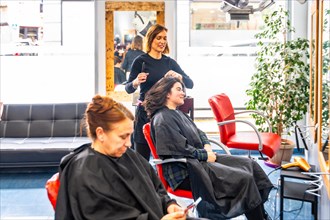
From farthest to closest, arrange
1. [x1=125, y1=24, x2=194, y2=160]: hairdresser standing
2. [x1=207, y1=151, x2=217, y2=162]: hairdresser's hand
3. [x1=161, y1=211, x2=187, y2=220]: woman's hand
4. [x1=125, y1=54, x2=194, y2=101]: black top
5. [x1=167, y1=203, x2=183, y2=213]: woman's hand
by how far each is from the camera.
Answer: [x1=125, y1=54, x2=194, y2=101]: black top, [x1=125, y1=24, x2=194, y2=160]: hairdresser standing, [x1=207, y1=151, x2=217, y2=162]: hairdresser's hand, [x1=167, y1=203, x2=183, y2=213]: woman's hand, [x1=161, y1=211, x2=187, y2=220]: woman's hand

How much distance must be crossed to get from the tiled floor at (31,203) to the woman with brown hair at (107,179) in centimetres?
163

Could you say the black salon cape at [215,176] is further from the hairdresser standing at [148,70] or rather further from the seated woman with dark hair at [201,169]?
the hairdresser standing at [148,70]

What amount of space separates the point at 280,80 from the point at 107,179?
3.62 m

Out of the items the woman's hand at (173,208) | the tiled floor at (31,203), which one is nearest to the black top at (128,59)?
the tiled floor at (31,203)

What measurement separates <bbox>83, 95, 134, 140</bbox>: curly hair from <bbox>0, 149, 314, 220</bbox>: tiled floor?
1.75 meters

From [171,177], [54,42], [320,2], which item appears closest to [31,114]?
[54,42]

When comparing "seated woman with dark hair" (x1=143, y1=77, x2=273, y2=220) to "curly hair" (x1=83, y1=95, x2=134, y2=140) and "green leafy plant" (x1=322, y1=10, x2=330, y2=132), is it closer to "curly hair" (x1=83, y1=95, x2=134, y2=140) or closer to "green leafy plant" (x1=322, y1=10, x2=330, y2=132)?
"green leafy plant" (x1=322, y1=10, x2=330, y2=132)


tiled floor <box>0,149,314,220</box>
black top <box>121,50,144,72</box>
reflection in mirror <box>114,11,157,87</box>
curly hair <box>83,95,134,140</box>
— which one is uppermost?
reflection in mirror <box>114,11,157,87</box>

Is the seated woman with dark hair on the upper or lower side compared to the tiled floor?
upper

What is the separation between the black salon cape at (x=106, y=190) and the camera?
1.92m

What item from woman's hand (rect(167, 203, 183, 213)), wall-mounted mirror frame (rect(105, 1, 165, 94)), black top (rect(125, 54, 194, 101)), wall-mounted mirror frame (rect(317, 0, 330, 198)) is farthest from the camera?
wall-mounted mirror frame (rect(105, 1, 165, 94))

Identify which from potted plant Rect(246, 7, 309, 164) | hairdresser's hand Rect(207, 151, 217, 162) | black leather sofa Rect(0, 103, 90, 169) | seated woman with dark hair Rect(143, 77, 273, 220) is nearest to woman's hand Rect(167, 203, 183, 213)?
seated woman with dark hair Rect(143, 77, 273, 220)

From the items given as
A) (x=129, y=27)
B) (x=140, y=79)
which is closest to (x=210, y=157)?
(x=140, y=79)

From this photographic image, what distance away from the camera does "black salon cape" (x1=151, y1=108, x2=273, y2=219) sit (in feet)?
9.43
